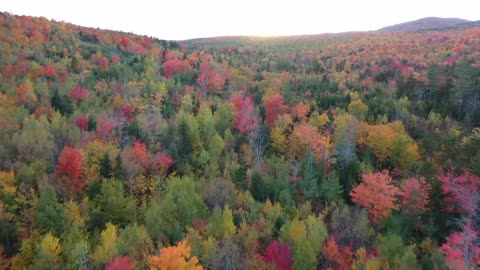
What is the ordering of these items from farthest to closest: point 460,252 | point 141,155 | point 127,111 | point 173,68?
1. point 173,68
2. point 127,111
3. point 141,155
4. point 460,252

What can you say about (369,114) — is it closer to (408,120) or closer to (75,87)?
(408,120)

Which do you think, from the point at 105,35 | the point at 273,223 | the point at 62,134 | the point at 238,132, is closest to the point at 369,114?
the point at 238,132

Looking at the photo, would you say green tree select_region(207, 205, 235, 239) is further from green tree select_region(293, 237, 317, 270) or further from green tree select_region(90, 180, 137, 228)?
green tree select_region(90, 180, 137, 228)

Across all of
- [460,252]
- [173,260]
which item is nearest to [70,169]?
[173,260]

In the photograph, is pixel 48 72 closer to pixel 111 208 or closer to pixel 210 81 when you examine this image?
pixel 210 81

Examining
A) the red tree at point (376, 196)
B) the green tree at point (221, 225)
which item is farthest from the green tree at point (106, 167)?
the red tree at point (376, 196)

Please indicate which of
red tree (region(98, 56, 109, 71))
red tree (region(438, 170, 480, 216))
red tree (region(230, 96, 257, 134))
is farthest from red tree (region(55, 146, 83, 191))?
red tree (region(98, 56, 109, 71))
